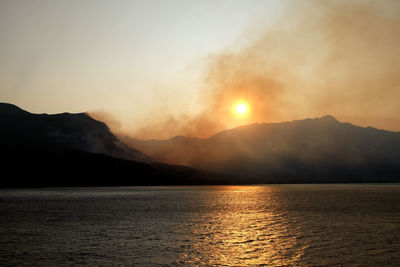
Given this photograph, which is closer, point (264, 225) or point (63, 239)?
point (63, 239)

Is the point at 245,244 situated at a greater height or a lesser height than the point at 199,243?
greater

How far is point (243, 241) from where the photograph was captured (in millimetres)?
54156

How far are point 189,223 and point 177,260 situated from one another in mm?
37468

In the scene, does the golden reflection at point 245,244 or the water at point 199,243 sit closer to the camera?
the water at point 199,243

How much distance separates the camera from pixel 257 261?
40.9 meters

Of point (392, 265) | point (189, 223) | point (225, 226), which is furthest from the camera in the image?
point (189, 223)

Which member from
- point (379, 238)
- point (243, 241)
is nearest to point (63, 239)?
point (243, 241)

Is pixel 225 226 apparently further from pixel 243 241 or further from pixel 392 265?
pixel 392 265

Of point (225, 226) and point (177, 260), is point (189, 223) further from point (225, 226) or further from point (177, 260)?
point (177, 260)

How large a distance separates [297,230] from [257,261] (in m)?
27.6

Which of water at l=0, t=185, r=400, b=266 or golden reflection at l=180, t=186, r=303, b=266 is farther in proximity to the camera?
golden reflection at l=180, t=186, r=303, b=266

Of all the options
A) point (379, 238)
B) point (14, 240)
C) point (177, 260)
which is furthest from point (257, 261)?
point (14, 240)

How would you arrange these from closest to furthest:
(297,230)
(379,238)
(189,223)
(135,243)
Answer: (135,243) < (379,238) < (297,230) < (189,223)

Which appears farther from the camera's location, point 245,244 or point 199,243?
point 199,243
